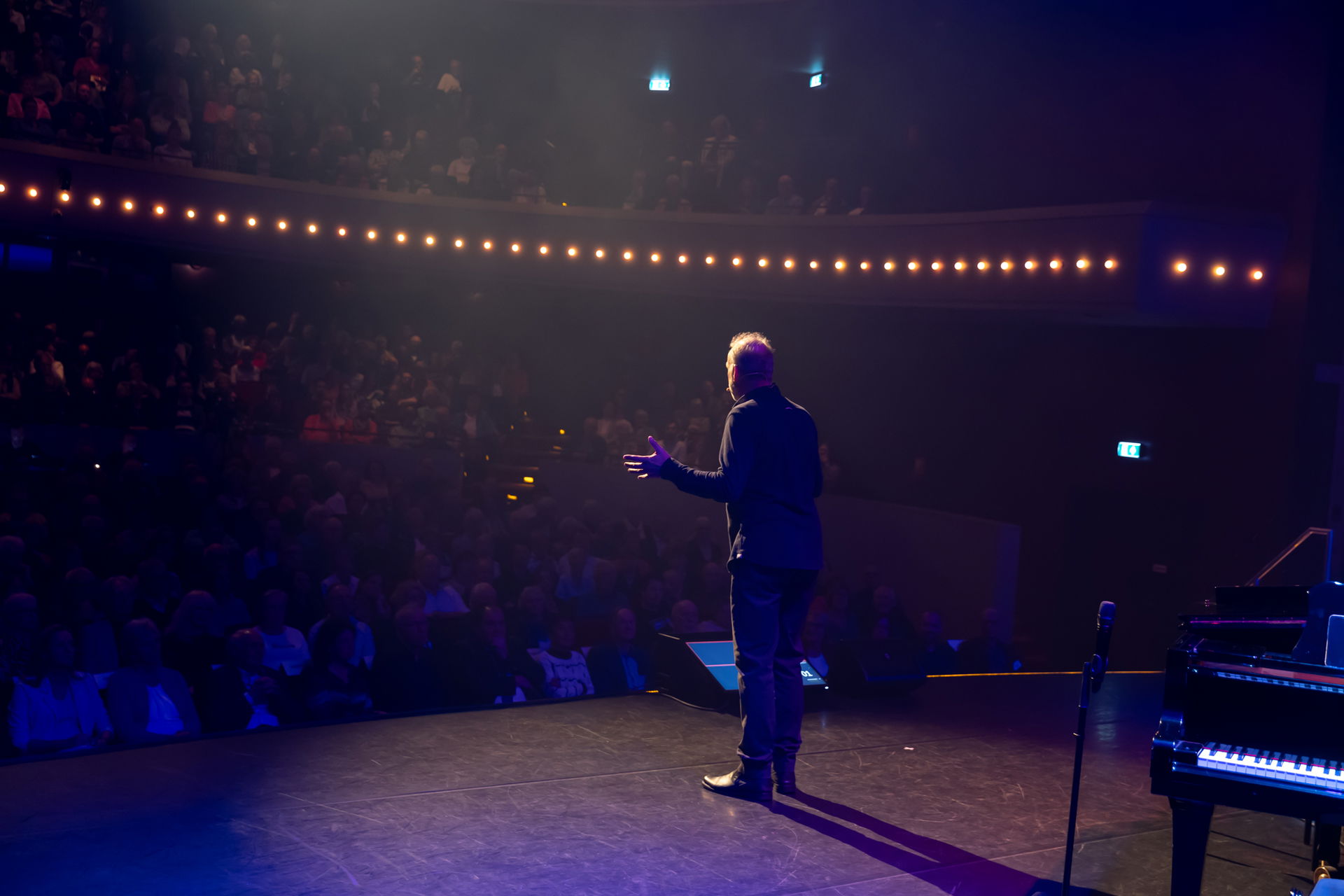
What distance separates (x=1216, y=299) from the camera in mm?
8180

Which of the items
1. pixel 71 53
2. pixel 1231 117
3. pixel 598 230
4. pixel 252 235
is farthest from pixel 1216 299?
pixel 71 53

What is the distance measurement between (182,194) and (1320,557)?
33.7ft

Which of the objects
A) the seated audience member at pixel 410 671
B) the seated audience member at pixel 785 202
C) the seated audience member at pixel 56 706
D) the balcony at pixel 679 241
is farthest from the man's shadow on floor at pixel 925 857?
the seated audience member at pixel 785 202

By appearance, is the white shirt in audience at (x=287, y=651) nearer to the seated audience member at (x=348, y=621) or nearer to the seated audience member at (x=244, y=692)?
the seated audience member at (x=348, y=621)

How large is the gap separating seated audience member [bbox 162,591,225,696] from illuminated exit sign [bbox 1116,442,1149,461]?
7.04m

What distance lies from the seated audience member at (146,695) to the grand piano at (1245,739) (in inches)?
134

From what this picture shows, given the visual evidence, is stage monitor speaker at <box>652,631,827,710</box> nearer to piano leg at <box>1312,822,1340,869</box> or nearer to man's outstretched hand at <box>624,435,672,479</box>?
man's outstretched hand at <box>624,435,672,479</box>

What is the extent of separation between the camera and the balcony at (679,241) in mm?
8266

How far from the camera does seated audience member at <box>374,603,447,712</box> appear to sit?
15.2 ft

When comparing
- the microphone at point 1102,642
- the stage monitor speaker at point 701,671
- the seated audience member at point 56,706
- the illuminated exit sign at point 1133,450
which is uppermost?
the illuminated exit sign at point 1133,450

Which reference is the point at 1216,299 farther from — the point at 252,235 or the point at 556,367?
the point at 252,235

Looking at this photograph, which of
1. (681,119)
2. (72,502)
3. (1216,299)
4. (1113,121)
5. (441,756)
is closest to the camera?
(441,756)

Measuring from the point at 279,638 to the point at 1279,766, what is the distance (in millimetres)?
4237

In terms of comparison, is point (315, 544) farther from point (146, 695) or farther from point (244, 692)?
point (146, 695)
